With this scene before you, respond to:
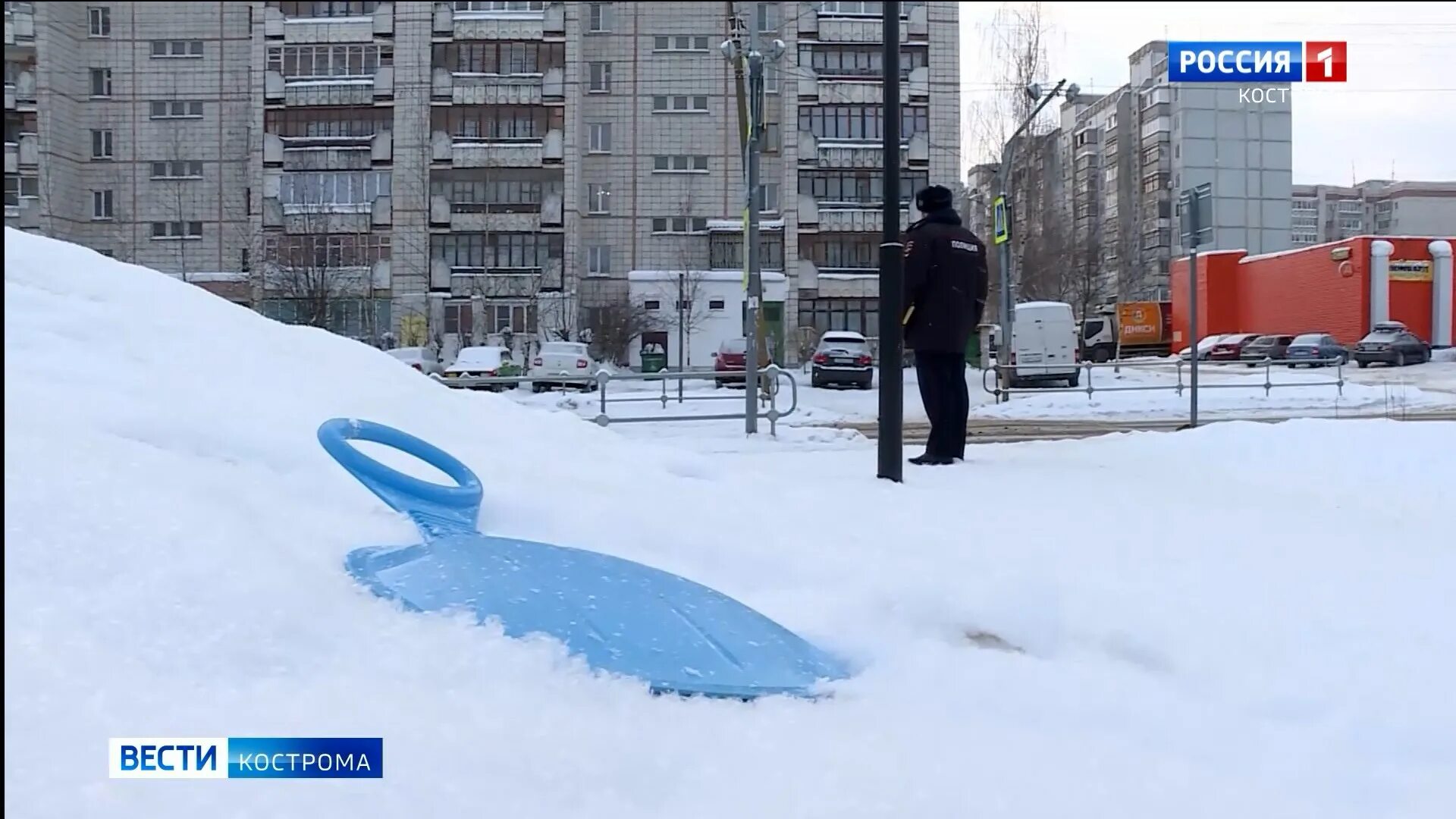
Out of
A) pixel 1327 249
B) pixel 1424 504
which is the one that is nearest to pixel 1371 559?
pixel 1424 504

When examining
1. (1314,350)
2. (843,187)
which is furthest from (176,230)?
(1314,350)

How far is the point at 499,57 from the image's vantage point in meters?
48.2

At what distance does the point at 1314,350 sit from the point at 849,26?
83.4 feet

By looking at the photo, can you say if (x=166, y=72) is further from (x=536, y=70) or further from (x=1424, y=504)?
(x=1424, y=504)

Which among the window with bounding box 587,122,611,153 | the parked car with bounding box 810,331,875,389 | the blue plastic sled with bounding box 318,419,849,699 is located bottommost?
the blue plastic sled with bounding box 318,419,849,699

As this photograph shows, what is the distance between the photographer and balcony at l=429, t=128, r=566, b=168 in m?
47.7

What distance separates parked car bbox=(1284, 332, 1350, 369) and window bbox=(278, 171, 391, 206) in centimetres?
3435

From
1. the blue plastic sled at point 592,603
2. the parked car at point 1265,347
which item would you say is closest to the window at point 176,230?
the parked car at point 1265,347

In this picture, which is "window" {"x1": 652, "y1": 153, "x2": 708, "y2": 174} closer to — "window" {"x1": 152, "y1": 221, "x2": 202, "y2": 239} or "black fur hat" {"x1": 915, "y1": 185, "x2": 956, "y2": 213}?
"window" {"x1": 152, "y1": 221, "x2": 202, "y2": 239}

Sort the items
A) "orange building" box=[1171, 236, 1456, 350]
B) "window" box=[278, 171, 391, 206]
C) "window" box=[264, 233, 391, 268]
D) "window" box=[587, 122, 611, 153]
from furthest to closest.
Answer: "window" box=[587, 122, 611, 153] < "window" box=[278, 171, 391, 206] < "window" box=[264, 233, 391, 268] < "orange building" box=[1171, 236, 1456, 350]

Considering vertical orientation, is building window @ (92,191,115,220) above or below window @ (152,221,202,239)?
above

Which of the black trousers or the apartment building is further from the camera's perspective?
the apartment building

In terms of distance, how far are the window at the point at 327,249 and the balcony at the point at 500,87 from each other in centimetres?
643

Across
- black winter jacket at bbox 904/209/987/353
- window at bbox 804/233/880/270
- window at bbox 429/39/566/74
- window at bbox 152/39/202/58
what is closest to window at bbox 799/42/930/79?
window at bbox 804/233/880/270
